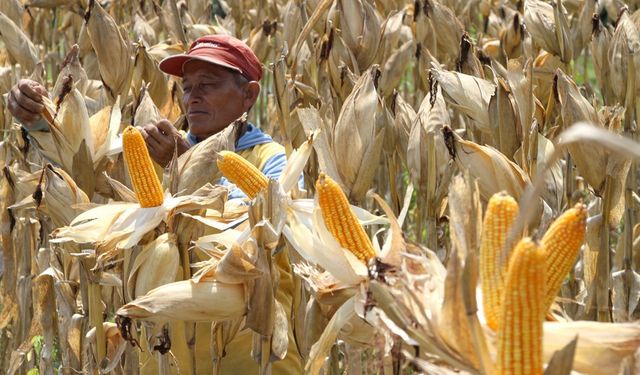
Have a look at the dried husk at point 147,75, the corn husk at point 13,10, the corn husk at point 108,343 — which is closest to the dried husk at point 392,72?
the dried husk at point 147,75

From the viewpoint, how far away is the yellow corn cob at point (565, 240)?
148 centimetres

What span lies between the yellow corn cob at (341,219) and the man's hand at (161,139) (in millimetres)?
1001

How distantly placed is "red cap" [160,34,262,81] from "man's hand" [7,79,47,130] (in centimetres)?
62

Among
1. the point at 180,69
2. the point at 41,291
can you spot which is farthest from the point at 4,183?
the point at 180,69

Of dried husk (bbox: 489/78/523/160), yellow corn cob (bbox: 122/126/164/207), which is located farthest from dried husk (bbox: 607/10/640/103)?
yellow corn cob (bbox: 122/126/164/207)

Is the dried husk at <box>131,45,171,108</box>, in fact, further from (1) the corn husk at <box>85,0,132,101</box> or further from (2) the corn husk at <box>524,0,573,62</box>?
(2) the corn husk at <box>524,0,573,62</box>

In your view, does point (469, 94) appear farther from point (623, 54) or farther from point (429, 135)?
point (623, 54)

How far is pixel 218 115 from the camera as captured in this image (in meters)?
3.26

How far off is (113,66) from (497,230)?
2166mm

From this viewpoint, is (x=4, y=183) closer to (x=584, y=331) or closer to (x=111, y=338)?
(x=111, y=338)

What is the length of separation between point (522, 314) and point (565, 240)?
18cm

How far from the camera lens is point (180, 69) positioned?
3469 millimetres

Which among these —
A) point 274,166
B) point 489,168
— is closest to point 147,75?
point 274,166

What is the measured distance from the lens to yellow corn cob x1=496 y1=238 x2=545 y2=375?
1.33m
